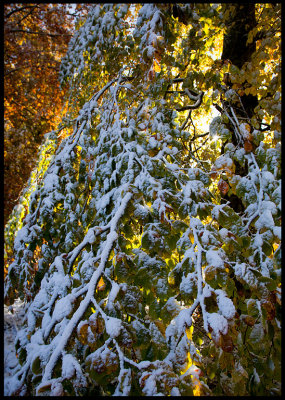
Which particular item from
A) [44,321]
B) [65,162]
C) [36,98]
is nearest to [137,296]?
[44,321]

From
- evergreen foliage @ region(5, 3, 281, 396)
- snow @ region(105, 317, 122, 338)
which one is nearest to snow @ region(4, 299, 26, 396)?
evergreen foliage @ region(5, 3, 281, 396)

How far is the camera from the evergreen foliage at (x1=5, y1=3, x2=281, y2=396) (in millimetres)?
757

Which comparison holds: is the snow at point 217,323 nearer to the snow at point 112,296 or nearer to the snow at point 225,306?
the snow at point 225,306

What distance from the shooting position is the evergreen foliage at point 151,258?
0.76m

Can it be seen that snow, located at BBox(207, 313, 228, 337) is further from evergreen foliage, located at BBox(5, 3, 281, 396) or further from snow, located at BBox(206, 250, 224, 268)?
snow, located at BBox(206, 250, 224, 268)

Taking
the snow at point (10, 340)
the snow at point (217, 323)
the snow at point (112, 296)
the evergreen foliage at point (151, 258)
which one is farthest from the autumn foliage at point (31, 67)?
the snow at point (217, 323)

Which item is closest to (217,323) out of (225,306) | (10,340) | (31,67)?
(225,306)

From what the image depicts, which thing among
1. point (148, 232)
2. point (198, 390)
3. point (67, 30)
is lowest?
point (198, 390)

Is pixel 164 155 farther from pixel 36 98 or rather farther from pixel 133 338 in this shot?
pixel 36 98

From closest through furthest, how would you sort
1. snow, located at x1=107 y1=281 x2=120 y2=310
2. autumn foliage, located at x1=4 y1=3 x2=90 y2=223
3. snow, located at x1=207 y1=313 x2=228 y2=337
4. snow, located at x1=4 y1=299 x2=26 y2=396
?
snow, located at x1=207 y1=313 x2=228 y2=337, snow, located at x1=107 y1=281 x2=120 y2=310, snow, located at x1=4 y1=299 x2=26 y2=396, autumn foliage, located at x1=4 y1=3 x2=90 y2=223

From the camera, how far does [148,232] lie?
3.20 ft

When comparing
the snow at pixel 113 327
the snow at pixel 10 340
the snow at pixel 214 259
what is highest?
the snow at pixel 214 259

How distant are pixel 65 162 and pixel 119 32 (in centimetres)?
106

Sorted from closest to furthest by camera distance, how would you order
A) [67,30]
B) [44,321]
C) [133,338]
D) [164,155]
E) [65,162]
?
[133,338] < [44,321] < [164,155] < [65,162] < [67,30]
